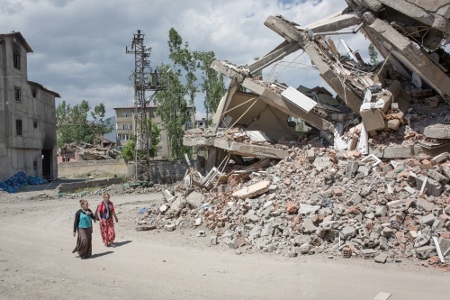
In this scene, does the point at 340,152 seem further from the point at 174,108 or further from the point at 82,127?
the point at 82,127

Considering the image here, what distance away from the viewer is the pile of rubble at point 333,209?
7.73 m

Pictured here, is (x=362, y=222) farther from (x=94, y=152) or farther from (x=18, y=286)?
(x=94, y=152)

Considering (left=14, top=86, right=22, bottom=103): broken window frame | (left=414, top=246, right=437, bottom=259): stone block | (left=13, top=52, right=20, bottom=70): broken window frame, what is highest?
(left=13, top=52, right=20, bottom=70): broken window frame

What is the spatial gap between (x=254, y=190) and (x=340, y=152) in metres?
2.64

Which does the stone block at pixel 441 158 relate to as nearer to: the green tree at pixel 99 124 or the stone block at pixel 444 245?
the stone block at pixel 444 245

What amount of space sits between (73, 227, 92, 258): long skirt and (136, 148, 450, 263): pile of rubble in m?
2.68

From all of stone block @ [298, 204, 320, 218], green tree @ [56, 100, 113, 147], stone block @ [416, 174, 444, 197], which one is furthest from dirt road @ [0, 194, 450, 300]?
green tree @ [56, 100, 113, 147]

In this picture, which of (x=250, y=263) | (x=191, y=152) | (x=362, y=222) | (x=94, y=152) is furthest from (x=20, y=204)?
(x=94, y=152)

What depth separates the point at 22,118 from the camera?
26.2 meters

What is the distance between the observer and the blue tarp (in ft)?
73.4

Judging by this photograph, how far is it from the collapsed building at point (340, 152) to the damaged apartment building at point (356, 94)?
0.03 metres

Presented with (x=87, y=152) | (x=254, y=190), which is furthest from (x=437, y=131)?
(x=87, y=152)

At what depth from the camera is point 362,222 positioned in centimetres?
819

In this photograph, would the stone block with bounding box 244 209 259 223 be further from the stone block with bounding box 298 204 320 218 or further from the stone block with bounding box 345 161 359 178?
the stone block with bounding box 345 161 359 178
